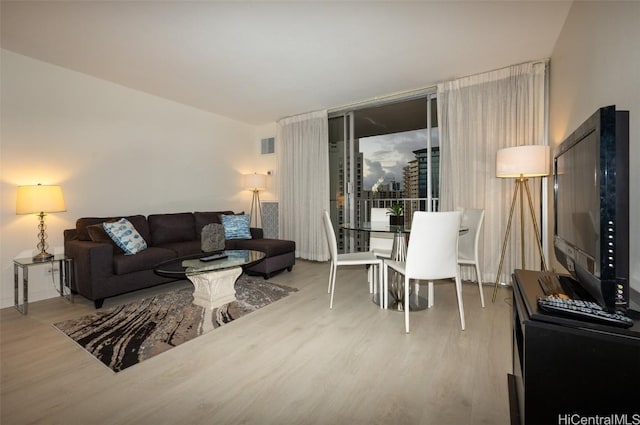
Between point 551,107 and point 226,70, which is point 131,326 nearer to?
point 226,70

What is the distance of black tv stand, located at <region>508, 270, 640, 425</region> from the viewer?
89 centimetres

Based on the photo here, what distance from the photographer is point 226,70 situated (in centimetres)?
333

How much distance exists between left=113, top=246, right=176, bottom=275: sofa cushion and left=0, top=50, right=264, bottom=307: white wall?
3.35 ft

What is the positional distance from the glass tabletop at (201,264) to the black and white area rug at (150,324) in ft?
1.31

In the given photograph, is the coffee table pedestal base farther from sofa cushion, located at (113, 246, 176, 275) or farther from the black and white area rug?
sofa cushion, located at (113, 246, 176, 275)

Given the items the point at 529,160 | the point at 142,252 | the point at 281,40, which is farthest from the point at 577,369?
the point at 142,252

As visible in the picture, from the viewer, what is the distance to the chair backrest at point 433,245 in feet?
7.13

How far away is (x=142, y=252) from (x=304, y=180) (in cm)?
269

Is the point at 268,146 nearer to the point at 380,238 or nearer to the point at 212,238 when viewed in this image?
the point at 212,238

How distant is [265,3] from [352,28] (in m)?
0.77

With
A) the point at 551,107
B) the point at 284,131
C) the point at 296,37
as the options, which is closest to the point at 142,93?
the point at 284,131

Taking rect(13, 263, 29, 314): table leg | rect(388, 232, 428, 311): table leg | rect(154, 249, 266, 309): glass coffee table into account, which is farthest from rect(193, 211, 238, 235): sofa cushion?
rect(388, 232, 428, 311): table leg

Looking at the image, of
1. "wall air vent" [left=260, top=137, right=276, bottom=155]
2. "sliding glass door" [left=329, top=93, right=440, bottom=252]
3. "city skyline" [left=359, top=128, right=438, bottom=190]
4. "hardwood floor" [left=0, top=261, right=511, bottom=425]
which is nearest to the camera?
"hardwood floor" [left=0, top=261, right=511, bottom=425]

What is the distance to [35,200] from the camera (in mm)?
2797
